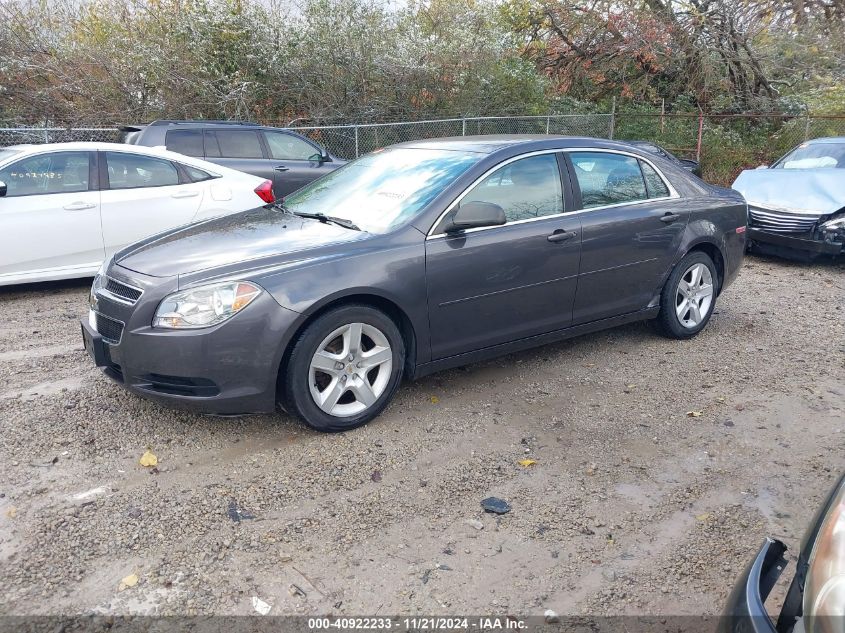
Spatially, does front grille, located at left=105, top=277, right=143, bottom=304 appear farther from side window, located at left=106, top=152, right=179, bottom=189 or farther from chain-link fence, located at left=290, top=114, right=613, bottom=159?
chain-link fence, located at left=290, top=114, right=613, bottom=159

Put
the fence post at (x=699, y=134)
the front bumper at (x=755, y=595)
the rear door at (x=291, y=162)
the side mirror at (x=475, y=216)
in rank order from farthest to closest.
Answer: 1. the fence post at (x=699, y=134)
2. the rear door at (x=291, y=162)
3. the side mirror at (x=475, y=216)
4. the front bumper at (x=755, y=595)

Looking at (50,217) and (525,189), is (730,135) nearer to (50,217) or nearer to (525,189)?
(525,189)

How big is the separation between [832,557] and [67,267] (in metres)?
6.82

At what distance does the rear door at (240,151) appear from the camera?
1014 centimetres

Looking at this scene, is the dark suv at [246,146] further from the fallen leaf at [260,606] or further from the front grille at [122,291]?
the fallen leaf at [260,606]

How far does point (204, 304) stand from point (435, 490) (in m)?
1.52

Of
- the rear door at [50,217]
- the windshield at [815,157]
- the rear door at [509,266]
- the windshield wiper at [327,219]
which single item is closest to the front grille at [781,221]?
the windshield at [815,157]

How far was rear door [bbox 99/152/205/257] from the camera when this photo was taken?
7145 millimetres

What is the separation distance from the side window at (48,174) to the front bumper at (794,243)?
7.59m

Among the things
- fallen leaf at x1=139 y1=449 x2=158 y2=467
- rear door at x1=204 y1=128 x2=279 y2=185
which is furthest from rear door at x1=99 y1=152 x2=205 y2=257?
fallen leaf at x1=139 y1=449 x2=158 y2=467

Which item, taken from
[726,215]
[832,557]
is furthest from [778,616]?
[726,215]

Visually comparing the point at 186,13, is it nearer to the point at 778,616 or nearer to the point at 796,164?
the point at 796,164

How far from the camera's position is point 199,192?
7.66 metres

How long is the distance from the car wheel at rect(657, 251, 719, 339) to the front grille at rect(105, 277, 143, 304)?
3.79 meters
